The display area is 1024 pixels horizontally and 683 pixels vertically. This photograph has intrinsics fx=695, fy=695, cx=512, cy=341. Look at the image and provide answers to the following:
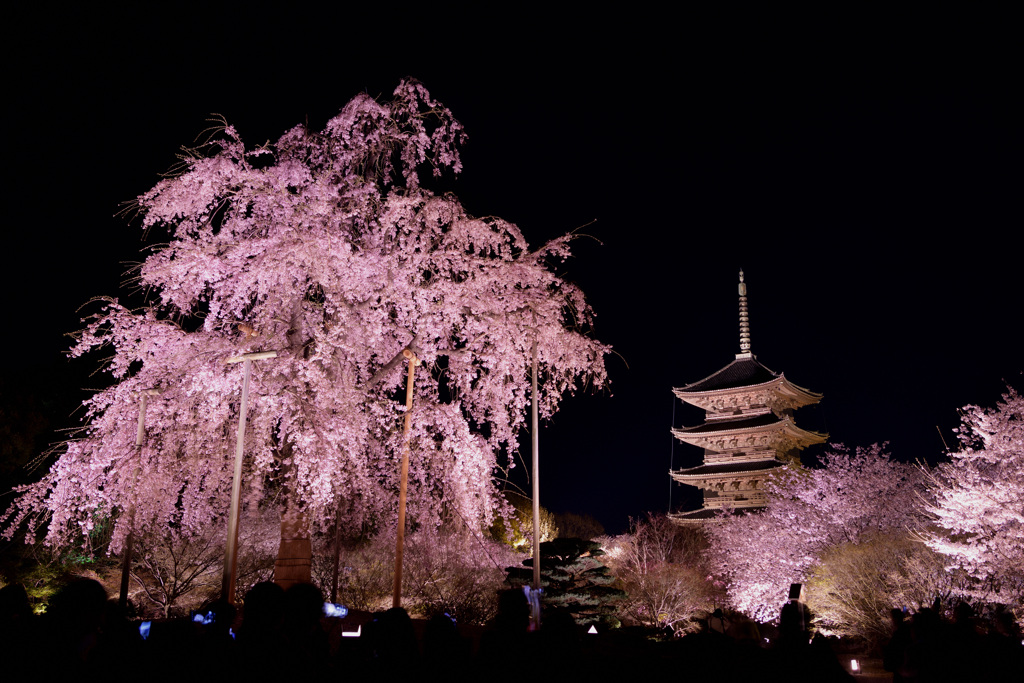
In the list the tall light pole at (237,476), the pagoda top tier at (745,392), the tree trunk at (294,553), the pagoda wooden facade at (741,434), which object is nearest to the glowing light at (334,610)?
the tree trunk at (294,553)

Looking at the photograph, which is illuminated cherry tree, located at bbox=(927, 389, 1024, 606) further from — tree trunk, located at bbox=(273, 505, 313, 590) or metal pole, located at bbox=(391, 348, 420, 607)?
tree trunk, located at bbox=(273, 505, 313, 590)

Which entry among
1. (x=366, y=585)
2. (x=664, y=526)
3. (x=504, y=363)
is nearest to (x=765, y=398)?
(x=664, y=526)

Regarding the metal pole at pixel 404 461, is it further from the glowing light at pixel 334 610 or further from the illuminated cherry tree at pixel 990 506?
the illuminated cherry tree at pixel 990 506

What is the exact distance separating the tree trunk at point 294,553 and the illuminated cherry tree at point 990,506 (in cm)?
1691

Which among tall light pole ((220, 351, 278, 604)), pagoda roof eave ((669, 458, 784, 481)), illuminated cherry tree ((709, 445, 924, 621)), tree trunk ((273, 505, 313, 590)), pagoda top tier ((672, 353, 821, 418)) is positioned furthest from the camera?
pagoda top tier ((672, 353, 821, 418))

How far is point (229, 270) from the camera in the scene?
11594mm

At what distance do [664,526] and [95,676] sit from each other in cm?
3747

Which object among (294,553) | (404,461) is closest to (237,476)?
(294,553)

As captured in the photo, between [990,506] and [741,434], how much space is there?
2152 centimetres

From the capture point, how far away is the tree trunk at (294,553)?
1203 cm

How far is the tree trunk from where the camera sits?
12.0m

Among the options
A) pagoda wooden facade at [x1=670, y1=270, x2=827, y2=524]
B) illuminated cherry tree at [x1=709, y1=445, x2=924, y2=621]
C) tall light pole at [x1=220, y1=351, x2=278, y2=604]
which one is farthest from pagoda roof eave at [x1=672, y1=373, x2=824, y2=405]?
tall light pole at [x1=220, y1=351, x2=278, y2=604]

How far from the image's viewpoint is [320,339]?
1109 centimetres

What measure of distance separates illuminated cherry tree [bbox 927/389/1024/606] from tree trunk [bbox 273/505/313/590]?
16.9 metres
